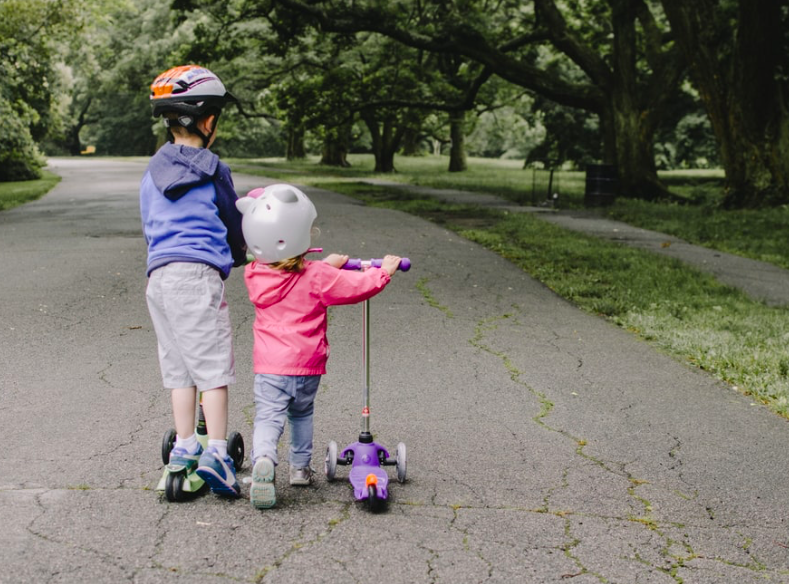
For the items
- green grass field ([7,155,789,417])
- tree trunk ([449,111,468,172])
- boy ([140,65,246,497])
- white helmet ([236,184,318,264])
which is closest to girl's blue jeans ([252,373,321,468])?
boy ([140,65,246,497])

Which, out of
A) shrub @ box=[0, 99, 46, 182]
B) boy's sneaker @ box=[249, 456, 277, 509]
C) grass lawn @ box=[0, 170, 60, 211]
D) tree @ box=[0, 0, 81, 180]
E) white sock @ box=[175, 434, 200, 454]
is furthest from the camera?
tree @ box=[0, 0, 81, 180]

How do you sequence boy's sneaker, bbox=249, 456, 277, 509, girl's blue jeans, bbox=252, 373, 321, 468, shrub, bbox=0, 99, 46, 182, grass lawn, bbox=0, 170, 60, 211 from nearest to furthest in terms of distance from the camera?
boy's sneaker, bbox=249, 456, 277, 509 < girl's blue jeans, bbox=252, 373, 321, 468 < grass lawn, bbox=0, 170, 60, 211 < shrub, bbox=0, 99, 46, 182

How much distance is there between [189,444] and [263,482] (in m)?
0.42

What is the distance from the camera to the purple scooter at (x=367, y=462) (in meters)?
3.59

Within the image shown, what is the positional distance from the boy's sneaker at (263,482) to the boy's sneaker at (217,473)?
0.15 m

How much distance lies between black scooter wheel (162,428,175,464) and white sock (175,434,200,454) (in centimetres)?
17

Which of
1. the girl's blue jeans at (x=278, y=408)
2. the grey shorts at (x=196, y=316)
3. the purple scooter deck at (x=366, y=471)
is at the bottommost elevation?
the purple scooter deck at (x=366, y=471)

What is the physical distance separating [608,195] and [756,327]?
12253mm

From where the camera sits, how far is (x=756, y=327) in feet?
23.6

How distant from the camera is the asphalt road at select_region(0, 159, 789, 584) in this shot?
3.18 metres

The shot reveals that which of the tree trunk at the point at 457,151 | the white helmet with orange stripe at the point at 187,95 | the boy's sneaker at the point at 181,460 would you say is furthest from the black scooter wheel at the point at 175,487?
the tree trunk at the point at 457,151

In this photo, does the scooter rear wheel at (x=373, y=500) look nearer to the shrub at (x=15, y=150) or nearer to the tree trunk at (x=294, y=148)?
the shrub at (x=15, y=150)

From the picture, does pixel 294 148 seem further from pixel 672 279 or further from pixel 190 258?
pixel 190 258

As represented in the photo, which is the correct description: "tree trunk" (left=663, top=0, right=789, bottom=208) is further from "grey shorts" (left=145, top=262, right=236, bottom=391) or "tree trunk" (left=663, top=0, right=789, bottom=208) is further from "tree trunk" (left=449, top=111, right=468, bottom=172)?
"tree trunk" (left=449, top=111, right=468, bottom=172)
